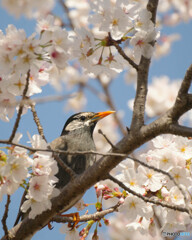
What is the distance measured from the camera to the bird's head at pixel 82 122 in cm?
435

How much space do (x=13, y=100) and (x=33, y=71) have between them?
0.27m

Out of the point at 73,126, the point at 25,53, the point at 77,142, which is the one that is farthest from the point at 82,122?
the point at 25,53

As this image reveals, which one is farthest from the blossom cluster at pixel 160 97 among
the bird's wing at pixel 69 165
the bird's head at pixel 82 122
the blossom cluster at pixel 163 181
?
the blossom cluster at pixel 163 181

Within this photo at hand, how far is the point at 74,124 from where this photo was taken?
4.41 m

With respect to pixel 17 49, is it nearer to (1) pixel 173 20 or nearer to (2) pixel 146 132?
(2) pixel 146 132

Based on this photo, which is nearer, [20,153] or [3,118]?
[20,153]

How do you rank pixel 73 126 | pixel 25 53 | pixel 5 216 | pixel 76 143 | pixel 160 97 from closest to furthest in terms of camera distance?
pixel 25 53 → pixel 5 216 → pixel 76 143 → pixel 73 126 → pixel 160 97

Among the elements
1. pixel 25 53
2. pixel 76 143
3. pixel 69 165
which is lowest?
pixel 69 165

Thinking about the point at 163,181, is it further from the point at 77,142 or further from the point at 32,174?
the point at 77,142

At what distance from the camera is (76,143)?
3945mm

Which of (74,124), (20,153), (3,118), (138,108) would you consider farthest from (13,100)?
(74,124)

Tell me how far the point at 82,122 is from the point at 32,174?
244 centimetres

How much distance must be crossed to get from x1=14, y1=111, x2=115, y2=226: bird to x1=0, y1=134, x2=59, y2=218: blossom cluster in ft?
3.43

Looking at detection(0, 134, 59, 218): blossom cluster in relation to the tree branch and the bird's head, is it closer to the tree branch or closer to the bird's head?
the tree branch
